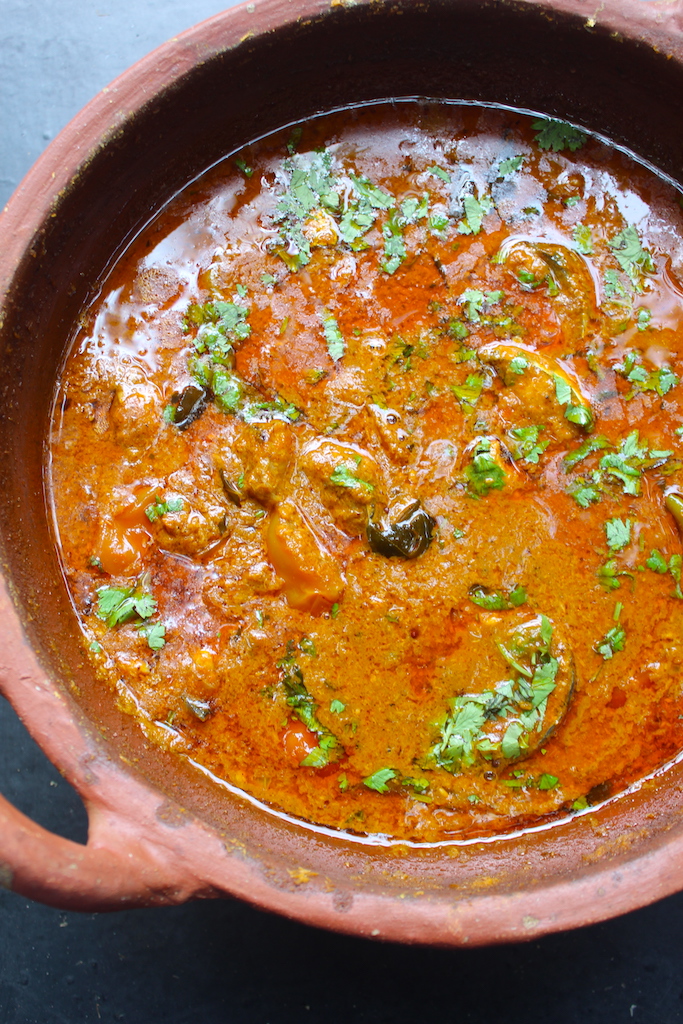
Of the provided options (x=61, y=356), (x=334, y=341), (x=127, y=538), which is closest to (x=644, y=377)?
(x=334, y=341)

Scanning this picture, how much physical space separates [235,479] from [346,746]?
2.91 ft

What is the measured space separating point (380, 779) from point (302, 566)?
2.25ft

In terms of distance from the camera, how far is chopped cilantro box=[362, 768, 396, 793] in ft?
6.84

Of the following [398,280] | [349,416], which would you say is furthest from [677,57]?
[349,416]

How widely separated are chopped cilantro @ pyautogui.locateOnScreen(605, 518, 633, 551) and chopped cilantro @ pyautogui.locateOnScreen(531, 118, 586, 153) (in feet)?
4.14

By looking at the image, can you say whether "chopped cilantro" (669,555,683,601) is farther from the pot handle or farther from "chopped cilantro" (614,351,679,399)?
the pot handle

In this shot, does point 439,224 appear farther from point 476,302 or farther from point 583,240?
point 583,240

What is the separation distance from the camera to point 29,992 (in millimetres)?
2334

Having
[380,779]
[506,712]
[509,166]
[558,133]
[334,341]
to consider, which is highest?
[558,133]

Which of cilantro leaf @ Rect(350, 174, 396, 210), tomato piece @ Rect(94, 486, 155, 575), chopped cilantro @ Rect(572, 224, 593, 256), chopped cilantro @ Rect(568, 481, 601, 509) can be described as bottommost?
tomato piece @ Rect(94, 486, 155, 575)

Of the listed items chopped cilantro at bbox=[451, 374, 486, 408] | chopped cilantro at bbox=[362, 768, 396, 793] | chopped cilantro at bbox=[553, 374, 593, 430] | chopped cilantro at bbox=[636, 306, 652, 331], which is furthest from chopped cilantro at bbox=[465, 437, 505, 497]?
chopped cilantro at bbox=[362, 768, 396, 793]

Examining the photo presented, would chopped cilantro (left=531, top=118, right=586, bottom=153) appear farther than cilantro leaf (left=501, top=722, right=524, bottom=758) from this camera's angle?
Yes

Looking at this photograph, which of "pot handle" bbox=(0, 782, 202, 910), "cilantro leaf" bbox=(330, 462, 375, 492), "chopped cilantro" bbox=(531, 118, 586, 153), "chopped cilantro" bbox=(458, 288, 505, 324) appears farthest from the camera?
"chopped cilantro" bbox=(531, 118, 586, 153)

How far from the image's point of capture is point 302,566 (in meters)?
2.08
